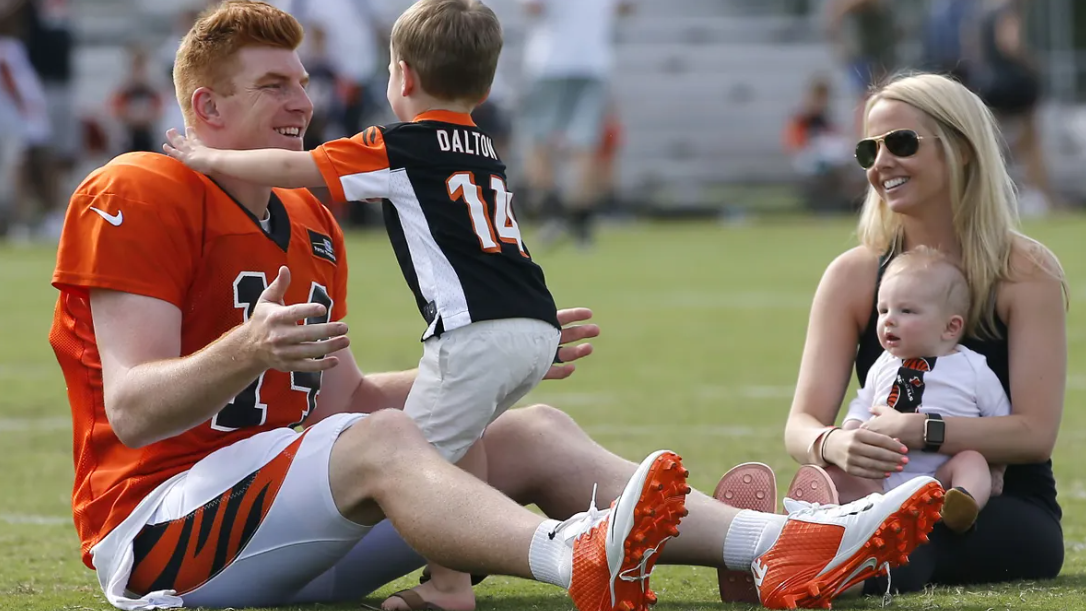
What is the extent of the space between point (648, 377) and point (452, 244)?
4.25 m

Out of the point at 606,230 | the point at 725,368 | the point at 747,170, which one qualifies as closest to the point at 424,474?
the point at 725,368

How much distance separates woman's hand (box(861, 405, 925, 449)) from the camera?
3719 mm

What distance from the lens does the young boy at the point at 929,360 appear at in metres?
3.80

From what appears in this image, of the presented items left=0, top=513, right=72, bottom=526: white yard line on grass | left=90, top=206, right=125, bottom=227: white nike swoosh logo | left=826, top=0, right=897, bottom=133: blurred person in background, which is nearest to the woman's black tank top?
left=90, top=206, right=125, bottom=227: white nike swoosh logo

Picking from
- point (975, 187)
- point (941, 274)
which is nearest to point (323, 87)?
point (975, 187)

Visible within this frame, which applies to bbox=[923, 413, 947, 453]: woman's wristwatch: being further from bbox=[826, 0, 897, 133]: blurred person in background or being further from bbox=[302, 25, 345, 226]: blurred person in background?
bbox=[826, 0, 897, 133]: blurred person in background

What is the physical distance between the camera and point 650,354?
8.60 m

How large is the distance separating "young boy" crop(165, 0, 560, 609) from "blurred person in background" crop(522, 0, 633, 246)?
37.3ft

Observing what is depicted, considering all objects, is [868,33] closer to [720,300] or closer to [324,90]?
[324,90]

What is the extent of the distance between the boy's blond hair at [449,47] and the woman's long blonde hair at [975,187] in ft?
3.32

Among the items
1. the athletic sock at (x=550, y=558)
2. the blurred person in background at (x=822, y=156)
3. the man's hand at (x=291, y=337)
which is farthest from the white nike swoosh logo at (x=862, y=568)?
the blurred person in background at (x=822, y=156)

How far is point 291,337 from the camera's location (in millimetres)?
2959

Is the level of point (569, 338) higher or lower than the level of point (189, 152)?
lower

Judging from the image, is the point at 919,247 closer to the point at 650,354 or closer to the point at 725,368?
the point at 725,368
